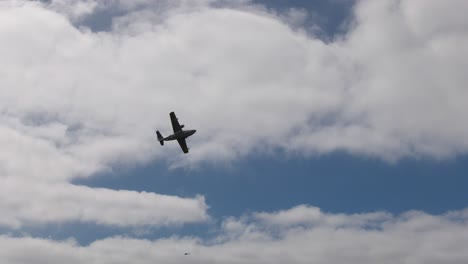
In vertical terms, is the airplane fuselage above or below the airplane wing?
below

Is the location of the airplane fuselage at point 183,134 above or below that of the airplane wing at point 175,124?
below

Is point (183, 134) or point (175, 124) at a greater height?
point (175, 124)

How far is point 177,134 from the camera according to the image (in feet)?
647

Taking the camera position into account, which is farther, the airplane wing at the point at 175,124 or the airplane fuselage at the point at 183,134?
the airplane fuselage at the point at 183,134

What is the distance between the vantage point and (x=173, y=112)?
634 ft

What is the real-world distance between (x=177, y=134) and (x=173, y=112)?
8.64 m

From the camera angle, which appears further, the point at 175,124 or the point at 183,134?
the point at 183,134

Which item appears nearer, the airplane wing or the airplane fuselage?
the airplane wing
